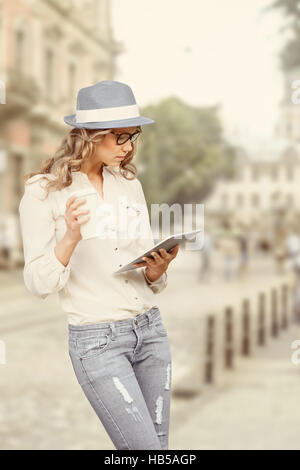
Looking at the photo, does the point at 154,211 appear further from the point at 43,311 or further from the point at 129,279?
the point at 43,311

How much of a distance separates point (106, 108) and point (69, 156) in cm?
16

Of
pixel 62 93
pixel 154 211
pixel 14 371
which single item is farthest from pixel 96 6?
pixel 154 211

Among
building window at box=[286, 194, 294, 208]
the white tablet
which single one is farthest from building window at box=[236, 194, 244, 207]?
the white tablet

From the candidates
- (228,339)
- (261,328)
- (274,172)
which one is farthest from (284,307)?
(274,172)

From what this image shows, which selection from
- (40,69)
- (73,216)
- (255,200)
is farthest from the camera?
(255,200)

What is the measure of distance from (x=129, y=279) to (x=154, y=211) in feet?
1.02

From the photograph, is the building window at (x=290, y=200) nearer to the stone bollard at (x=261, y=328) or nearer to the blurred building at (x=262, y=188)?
the blurred building at (x=262, y=188)

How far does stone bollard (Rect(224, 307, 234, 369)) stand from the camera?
35.8ft

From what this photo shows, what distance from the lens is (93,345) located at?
7.10 feet

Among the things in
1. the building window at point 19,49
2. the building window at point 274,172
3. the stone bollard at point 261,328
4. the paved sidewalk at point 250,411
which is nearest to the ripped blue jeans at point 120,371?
the paved sidewalk at point 250,411

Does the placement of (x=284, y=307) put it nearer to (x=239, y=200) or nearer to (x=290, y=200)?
(x=290, y=200)

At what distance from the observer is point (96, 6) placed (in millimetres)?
30781

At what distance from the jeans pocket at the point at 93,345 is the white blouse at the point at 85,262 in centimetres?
5

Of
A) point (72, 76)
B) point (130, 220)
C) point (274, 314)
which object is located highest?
point (72, 76)
